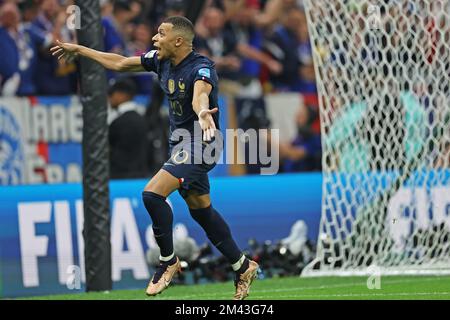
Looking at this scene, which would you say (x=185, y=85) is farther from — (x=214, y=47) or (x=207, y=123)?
(x=214, y=47)

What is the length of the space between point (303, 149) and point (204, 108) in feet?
29.5

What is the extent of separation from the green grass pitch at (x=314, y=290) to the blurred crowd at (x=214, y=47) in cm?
354

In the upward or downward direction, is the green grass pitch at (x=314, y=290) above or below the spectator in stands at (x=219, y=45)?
below

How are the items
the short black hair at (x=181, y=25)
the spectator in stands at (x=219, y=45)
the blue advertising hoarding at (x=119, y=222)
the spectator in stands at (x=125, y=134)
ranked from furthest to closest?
the spectator in stands at (x=219, y=45) → the spectator in stands at (x=125, y=134) → the blue advertising hoarding at (x=119, y=222) → the short black hair at (x=181, y=25)

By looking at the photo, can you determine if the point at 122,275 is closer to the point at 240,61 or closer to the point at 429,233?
the point at 429,233

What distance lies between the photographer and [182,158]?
10.5 metres

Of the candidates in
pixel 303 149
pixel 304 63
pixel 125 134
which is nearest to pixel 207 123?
pixel 125 134

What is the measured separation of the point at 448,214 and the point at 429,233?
0.30m

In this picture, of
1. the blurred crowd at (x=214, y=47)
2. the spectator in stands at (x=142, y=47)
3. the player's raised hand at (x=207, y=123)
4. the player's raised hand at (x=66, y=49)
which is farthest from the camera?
the spectator in stands at (x=142, y=47)

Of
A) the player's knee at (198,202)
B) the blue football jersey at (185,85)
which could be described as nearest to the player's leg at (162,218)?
the player's knee at (198,202)

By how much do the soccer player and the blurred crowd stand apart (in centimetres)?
435

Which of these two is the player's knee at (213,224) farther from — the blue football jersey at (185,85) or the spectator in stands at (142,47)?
the spectator in stands at (142,47)

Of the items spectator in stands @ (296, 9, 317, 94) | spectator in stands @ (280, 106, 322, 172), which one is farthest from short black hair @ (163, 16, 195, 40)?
spectator in stands @ (296, 9, 317, 94)

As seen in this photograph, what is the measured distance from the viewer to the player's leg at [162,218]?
1044cm
